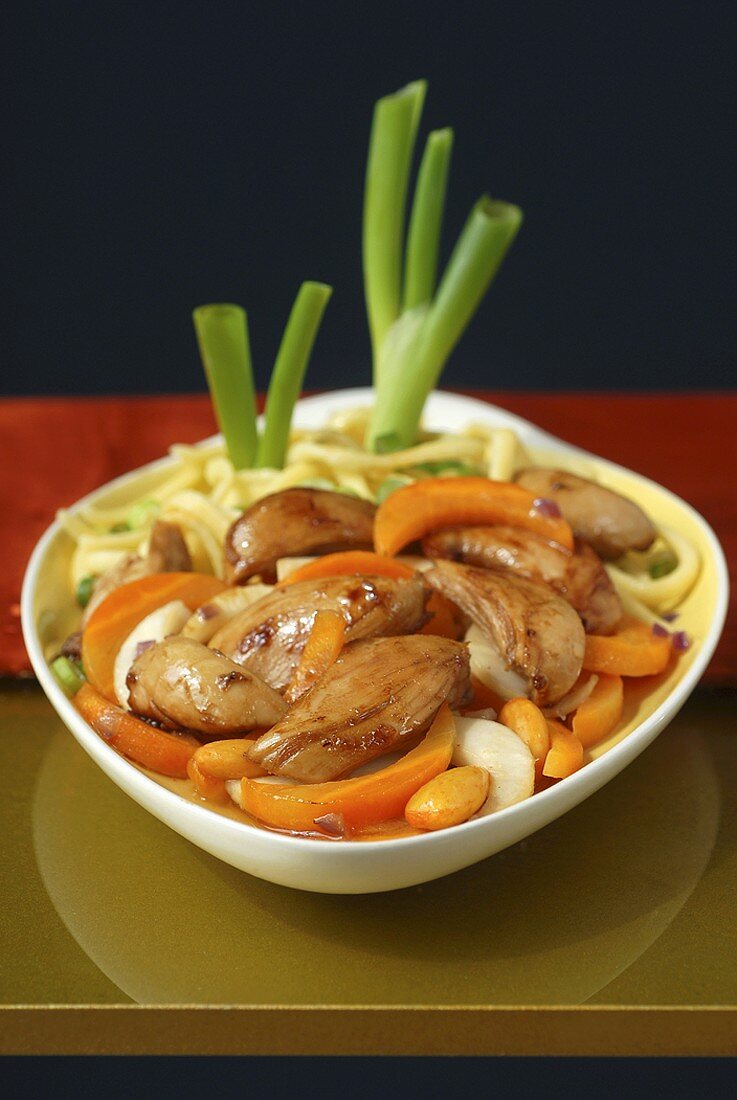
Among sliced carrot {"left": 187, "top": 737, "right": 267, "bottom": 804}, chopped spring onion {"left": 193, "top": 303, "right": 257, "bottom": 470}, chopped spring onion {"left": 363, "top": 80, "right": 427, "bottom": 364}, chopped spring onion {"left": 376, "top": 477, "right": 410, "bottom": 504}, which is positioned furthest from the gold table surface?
chopped spring onion {"left": 363, "top": 80, "right": 427, "bottom": 364}

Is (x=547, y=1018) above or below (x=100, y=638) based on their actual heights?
below

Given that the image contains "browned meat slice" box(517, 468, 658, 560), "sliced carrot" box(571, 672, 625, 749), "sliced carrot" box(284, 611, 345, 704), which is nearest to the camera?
"sliced carrot" box(284, 611, 345, 704)

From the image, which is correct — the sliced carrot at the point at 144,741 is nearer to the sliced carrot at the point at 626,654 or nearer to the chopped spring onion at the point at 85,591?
the chopped spring onion at the point at 85,591

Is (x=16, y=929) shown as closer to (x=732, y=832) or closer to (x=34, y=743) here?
(x=34, y=743)

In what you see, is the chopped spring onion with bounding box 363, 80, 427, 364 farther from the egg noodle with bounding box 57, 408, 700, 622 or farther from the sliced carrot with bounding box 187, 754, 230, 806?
the sliced carrot with bounding box 187, 754, 230, 806

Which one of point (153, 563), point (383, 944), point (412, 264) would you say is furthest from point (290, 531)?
point (412, 264)

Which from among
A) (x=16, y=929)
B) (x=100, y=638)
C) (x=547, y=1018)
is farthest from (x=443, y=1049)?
(x=100, y=638)
